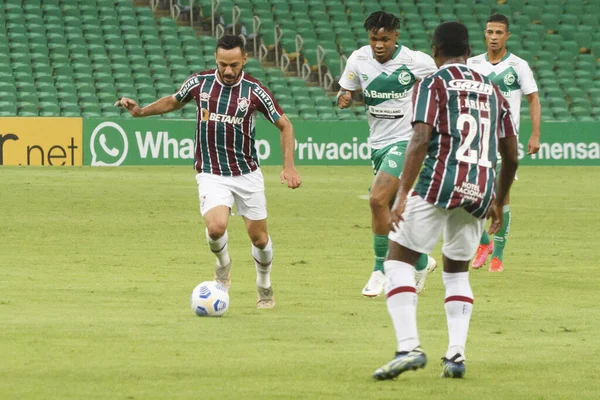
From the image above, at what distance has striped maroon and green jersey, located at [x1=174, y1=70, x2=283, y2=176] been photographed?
9273 millimetres

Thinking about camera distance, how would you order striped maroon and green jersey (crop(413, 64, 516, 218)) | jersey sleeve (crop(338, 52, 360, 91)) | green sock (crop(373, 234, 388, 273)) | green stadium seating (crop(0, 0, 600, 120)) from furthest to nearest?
green stadium seating (crop(0, 0, 600, 120))
jersey sleeve (crop(338, 52, 360, 91))
green sock (crop(373, 234, 388, 273))
striped maroon and green jersey (crop(413, 64, 516, 218))

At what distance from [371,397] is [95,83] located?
23670mm

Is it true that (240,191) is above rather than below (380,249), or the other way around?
above

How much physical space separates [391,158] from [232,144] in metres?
1.28

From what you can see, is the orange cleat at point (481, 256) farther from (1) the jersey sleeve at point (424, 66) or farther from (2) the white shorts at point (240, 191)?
(2) the white shorts at point (240, 191)

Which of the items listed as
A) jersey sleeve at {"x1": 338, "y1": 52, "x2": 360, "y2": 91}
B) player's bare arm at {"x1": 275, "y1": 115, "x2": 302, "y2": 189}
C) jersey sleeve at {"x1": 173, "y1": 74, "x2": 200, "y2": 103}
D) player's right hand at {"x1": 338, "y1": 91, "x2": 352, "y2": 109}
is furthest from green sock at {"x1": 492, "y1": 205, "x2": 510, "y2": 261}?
jersey sleeve at {"x1": 173, "y1": 74, "x2": 200, "y2": 103}

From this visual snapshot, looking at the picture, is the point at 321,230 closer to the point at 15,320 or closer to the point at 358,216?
the point at 358,216

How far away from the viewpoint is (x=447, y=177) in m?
6.39

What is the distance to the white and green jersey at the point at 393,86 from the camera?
1013 cm

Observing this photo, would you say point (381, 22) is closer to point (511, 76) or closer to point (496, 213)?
point (511, 76)

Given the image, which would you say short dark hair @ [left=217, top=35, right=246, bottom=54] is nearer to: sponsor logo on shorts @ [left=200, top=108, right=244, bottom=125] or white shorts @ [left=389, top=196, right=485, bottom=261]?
sponsor logo on shorts @ [left=200, top=108, right=244, bottom=125]

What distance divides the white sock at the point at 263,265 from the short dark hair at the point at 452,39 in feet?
10.2

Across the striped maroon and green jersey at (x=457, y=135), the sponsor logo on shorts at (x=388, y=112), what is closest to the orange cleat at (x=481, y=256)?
the sponsor logo on shorts at (x=388, y=112)

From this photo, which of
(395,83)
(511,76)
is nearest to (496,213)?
(395,83)
